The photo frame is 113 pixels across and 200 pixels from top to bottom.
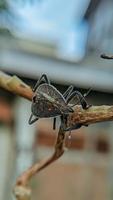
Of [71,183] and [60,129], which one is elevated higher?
[71,183]

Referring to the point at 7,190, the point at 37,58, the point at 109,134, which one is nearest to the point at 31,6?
the point at 37,58

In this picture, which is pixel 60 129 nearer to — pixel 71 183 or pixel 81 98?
pixel 81 98

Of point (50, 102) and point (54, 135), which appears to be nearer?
point (50, 102)

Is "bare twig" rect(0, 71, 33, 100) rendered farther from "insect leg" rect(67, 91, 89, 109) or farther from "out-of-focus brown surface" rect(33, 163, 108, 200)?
"out-of-focus brown surface" rect(33, 163, 108, 200)

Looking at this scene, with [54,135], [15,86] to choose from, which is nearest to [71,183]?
[54,135]

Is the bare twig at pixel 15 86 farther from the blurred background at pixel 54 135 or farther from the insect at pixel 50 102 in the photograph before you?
the blurred background at pixel 54 135

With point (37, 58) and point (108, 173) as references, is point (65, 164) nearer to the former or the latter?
point (108, 173)

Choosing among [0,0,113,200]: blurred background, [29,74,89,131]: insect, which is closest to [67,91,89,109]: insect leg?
[29,74,89,131]: insect

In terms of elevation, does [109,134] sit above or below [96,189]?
above
